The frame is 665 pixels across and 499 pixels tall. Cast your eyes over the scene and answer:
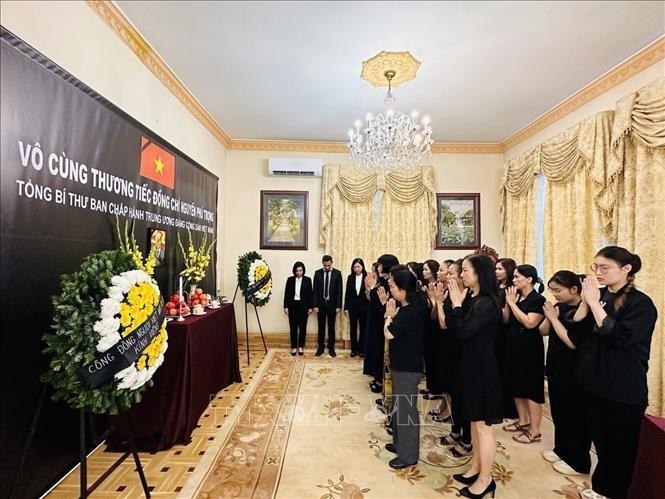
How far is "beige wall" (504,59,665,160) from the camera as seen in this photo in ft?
10.7

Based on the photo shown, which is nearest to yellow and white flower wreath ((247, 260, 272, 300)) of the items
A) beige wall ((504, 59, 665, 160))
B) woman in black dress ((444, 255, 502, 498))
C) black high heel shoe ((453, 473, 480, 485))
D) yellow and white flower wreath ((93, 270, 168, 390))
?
yellow and white flower wreath ((93, 270, 168, 390))

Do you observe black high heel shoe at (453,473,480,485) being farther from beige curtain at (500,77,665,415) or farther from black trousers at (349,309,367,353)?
black trousers at (349,309,367,353)

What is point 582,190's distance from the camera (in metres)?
3.99

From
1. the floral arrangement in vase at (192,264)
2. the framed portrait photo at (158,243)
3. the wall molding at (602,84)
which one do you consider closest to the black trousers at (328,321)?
the floral arrangement in vase at (192,264)

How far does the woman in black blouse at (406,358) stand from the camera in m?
2.44

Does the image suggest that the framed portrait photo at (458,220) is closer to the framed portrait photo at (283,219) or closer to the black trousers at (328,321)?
the black trousers at (328,321)

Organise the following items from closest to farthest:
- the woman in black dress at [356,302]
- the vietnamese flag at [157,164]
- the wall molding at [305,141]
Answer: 1. the wall molding at [305,141]
2. the vietnamese flag at [157,164]
3. the woman in black dress at [356,302]

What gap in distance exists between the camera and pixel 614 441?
2053 millimetres

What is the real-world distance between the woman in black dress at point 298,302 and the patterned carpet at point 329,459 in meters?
1.80

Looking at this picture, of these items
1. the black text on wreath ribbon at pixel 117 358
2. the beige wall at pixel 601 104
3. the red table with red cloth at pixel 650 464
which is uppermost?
the beige wall at pixel 601 104

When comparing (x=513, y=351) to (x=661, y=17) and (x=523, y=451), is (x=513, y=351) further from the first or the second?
Answer: (x=661, y=17)

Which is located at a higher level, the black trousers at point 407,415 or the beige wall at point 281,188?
the beige wall at point 281,188

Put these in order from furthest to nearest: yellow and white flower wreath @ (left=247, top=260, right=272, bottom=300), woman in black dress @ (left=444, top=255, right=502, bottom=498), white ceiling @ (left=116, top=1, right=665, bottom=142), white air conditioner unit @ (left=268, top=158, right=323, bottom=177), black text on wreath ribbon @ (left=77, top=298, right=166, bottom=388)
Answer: white air conditioner unit @ (left=268, top=158, right=323, bottom=177)
yellow and white flower wreath @ (left=247, top=260, right=272, bottom=300)
white ceiling @ (left=116, top=1, right=665, bottom=142)
woman in black dress @ (left=444, top=255, right=502, bottom=498)
black text on wreath ribbon @ (left=77, top=298, right=166, bottom=388)

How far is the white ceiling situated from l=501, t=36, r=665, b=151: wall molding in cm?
8
